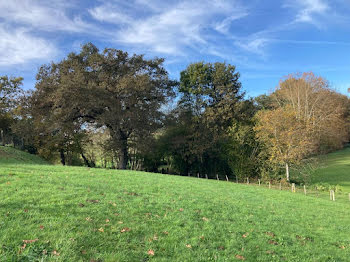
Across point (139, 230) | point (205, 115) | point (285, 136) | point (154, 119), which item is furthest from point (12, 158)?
point (285, 136)

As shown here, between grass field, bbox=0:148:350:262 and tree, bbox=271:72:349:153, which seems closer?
grass field, bbox=0:148:350:262

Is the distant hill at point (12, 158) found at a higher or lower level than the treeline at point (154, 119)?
lower

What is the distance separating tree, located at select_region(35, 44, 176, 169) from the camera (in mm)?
23797

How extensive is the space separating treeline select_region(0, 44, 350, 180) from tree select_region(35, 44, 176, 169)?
0.39 feet

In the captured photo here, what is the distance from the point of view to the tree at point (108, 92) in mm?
23797

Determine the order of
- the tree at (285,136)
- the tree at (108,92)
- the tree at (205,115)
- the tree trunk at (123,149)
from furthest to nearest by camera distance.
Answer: the tree at (205,115)
the tree trunk at (123,149)
the tree at (285,136)
the tree at (108,92)

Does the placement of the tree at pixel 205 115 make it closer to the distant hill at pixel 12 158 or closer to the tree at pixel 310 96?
the tree at pixel 310 96

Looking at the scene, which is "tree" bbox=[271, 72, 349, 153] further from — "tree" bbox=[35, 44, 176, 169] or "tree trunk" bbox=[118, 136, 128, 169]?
"tree trunk" bbox=[118, 136, 128, 169]

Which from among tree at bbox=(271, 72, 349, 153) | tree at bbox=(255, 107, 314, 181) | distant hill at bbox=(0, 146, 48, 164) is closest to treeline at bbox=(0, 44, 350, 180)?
tree at bbox=(255, 107, 314, 181)

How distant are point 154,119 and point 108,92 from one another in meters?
6.17

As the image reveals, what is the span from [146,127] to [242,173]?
14684mm

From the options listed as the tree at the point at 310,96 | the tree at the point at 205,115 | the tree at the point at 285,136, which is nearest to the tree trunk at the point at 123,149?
the tree at the point at 205,115

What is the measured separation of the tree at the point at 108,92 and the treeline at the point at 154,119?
0.12 m

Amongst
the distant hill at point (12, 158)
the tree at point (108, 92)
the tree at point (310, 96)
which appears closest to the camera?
the distant hill at point (12, 158)
